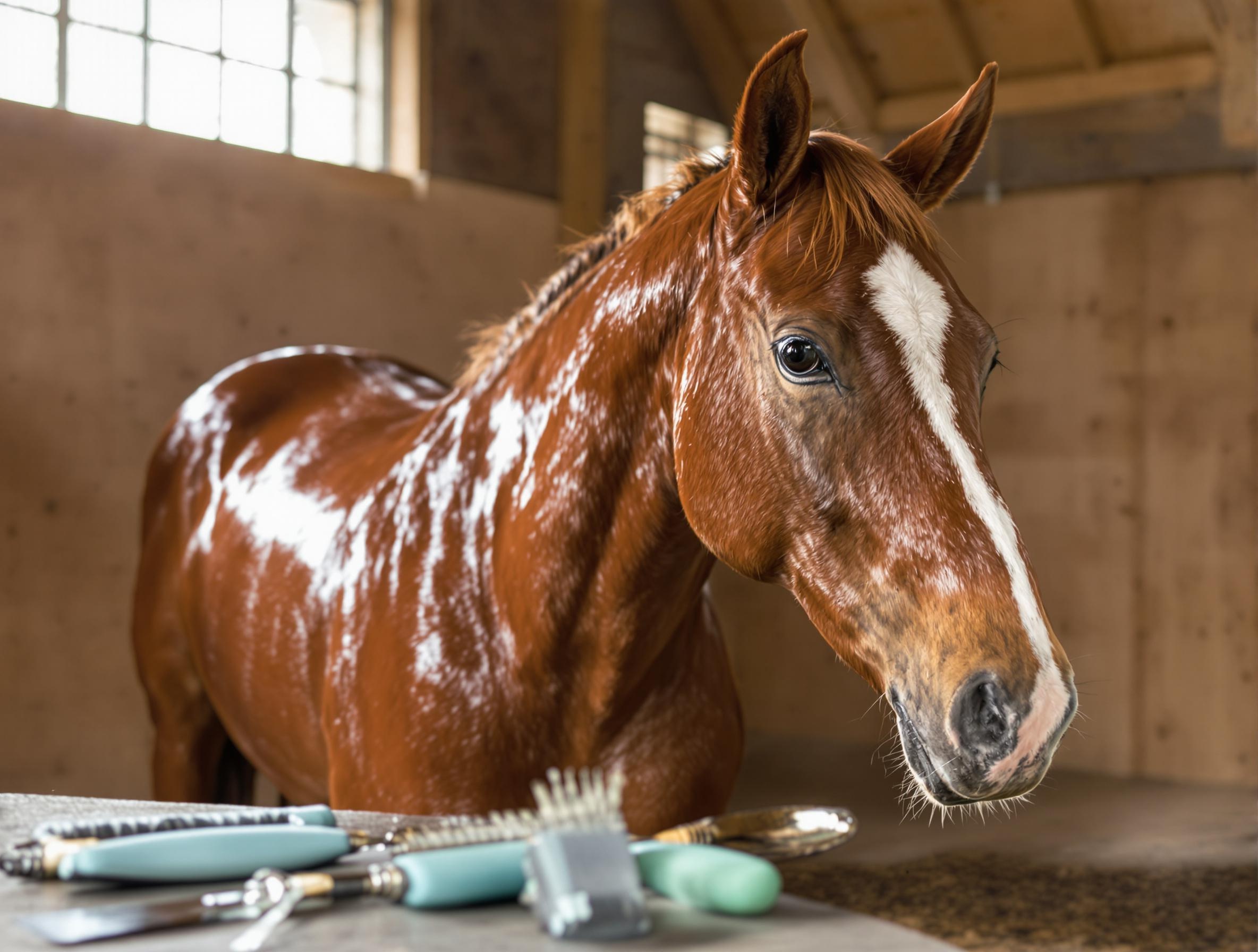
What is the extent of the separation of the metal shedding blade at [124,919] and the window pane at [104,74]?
3.29m

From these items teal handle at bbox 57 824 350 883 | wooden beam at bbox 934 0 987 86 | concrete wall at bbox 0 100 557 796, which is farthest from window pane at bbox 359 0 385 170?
teal handle at bbox 57 824 350 883

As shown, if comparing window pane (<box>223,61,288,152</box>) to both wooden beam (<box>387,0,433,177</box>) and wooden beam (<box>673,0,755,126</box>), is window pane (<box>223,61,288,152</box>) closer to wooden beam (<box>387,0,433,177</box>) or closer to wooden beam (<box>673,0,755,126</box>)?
wooden beam (<box>387,0,433,177</box>)

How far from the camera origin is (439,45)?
4281mm

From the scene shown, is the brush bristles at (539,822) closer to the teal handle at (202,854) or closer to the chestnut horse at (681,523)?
the teal handle at (202,854)

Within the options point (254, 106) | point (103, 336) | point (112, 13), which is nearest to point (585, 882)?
point (103, 336)

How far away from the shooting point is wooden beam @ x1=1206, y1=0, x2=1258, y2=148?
13.8ft

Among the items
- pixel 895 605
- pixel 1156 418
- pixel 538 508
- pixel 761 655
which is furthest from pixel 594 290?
pixel 761 655

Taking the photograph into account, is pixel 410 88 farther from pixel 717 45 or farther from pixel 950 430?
pixel 950 430

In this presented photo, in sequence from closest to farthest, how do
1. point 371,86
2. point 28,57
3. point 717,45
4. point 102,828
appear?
point 102,828 → point 28,57 → point 371,86 → point 717,45

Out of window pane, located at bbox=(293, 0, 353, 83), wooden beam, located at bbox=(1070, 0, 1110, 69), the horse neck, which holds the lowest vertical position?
the horse neck

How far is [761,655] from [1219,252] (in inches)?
107

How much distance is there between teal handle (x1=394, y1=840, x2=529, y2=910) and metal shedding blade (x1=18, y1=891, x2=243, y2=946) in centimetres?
9

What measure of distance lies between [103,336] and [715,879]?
3.24 m

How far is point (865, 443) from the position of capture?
1010 mm
